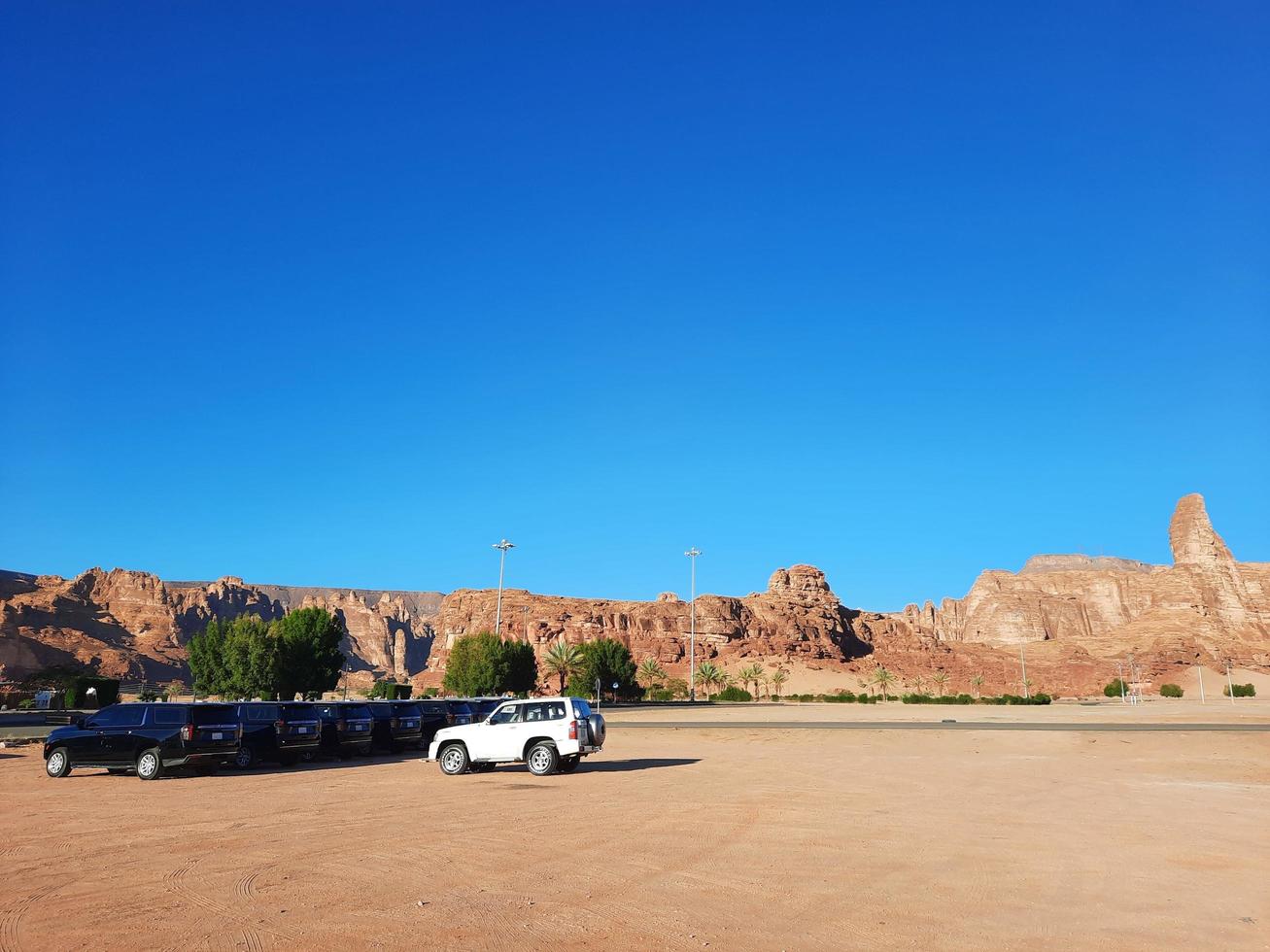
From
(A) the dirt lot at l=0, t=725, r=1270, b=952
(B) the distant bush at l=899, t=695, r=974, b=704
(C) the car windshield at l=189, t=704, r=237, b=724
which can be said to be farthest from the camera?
(B) the distant bush at l=899, t=695, r=974, b=704

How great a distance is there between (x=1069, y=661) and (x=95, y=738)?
160611mm

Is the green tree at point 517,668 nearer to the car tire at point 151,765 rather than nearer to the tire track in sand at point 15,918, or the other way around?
the car tire at point 151,765

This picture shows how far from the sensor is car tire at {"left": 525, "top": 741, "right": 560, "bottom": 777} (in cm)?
2097

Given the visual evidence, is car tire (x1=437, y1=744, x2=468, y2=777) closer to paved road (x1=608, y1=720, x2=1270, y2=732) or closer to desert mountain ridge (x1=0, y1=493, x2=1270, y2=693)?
paved road (x1=608, y1=720, x2=1270, y2=732)

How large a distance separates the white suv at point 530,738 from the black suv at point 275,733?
4.31m

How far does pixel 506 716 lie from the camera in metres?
22.0

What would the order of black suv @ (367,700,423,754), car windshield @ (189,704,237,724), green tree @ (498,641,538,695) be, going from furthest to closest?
green tree @ (498,641,538,695), black suv @ (367,700,423,754), car windshield @ (189,704,237,724)

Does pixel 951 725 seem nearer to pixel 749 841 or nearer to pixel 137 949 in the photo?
pixel 749 841

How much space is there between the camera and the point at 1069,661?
154m

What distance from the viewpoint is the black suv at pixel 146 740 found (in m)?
20.2

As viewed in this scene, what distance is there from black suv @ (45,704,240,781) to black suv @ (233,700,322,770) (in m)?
1.28

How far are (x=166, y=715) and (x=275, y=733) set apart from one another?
309cm

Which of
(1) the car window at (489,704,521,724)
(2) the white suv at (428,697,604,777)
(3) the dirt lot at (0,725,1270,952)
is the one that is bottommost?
(3) the dirt lot at (0,725,1270,952)

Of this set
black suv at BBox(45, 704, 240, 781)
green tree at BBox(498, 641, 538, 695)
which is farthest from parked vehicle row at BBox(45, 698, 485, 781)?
green tree at BBox(498, 641, 538, 695)
